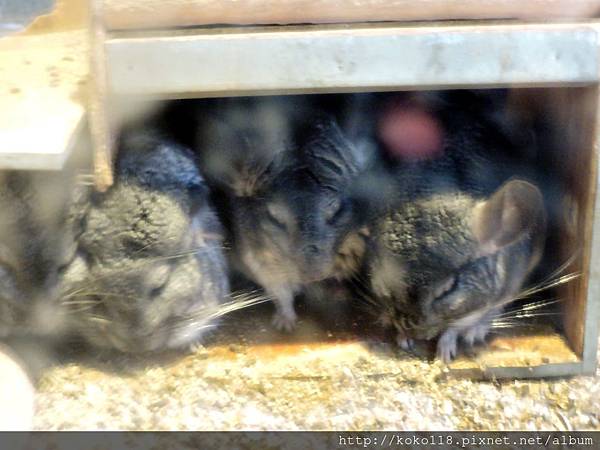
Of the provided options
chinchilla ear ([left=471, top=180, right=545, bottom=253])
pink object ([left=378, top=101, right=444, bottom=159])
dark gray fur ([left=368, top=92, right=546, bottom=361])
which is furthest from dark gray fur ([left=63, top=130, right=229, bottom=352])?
chinchilla ear ([left=471, top=180, right=545, bottom=253])

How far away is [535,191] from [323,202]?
0.69 m

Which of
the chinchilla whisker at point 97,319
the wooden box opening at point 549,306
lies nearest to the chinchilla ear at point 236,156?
the wooden box opening at point 549,306

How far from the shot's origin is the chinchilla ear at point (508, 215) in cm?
224

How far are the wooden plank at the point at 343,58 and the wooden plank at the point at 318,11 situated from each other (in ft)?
0.14

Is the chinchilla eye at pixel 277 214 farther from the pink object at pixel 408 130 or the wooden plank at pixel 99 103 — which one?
the wooden plank at pixel 99 103

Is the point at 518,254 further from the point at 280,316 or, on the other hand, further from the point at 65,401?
the point at 65,401

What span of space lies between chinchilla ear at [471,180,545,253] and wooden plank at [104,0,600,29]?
514 mm

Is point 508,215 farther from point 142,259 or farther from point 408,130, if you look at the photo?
point 142,259

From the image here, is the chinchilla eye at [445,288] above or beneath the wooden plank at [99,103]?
beneath

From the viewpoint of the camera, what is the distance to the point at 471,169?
2508mm

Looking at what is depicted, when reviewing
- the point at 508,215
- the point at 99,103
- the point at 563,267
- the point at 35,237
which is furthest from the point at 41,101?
the point at 563,267

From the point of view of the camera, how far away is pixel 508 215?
2.30 metres

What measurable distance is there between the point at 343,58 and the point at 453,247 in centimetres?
73

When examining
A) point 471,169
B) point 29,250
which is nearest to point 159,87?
point 29,250
